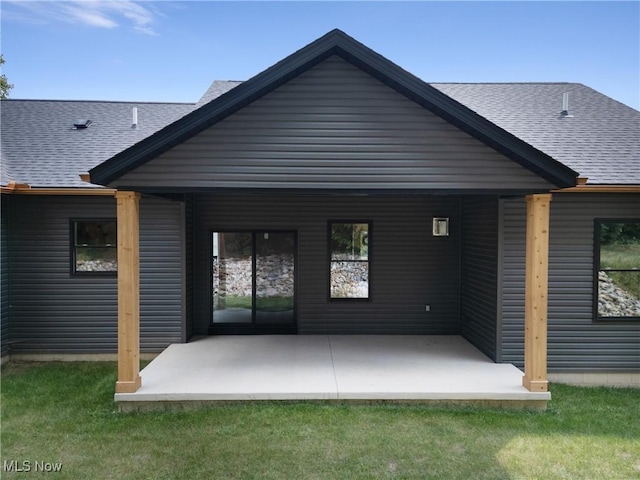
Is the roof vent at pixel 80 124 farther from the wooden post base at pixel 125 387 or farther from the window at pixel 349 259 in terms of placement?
the wooden post base at pixel 125 387

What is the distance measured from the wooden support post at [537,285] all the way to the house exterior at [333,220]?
0.03 meters

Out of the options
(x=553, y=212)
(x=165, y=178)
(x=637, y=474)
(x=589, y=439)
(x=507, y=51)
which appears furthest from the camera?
(x=507, y=51)

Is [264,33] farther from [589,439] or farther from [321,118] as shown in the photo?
[589,439]

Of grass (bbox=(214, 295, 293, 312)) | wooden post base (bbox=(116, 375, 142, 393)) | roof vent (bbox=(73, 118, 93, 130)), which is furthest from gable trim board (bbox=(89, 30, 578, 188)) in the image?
roof vent (bbox=(73, 118, 93, 130))

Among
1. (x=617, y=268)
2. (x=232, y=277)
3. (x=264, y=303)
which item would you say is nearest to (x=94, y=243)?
(x=232, y=277)

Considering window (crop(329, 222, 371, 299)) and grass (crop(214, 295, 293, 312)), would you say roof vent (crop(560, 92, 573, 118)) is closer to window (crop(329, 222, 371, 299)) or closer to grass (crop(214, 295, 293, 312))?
window (crop(329, 222, 371, 299))

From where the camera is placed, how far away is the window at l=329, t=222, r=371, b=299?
31.1 feet

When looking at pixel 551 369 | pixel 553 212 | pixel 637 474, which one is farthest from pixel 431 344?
pixel 637 474

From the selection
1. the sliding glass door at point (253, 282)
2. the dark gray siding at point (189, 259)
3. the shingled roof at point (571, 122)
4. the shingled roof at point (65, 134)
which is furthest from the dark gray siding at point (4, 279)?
the shingled roof at point (571, 122)

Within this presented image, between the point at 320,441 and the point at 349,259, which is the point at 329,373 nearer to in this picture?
the point at 320,441

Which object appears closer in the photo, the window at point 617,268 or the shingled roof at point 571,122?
the window at point 617,268

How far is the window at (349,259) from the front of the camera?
31.1 feet

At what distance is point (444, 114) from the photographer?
6129 mm

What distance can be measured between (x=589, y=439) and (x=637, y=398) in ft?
7.15
